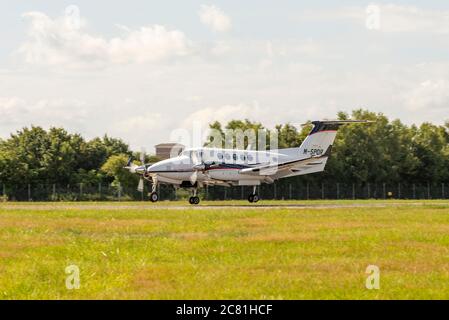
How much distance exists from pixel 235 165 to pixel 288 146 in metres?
39.4

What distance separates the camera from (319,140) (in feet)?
222

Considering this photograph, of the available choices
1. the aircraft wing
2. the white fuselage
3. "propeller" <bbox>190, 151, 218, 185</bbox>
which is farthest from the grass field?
the aircraft wing

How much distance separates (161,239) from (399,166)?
85.9 meters

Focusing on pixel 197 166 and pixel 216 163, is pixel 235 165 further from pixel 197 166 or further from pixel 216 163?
pixel 197 166

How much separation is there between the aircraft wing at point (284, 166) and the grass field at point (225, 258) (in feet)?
87.3

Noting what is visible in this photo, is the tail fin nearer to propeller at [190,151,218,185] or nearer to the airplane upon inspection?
the airplane

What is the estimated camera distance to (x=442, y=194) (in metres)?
102

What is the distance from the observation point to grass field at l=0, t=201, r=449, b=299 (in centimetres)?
1766

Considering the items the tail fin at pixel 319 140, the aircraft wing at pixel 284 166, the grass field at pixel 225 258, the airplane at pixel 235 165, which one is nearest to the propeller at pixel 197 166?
the airplane at pixel 235 165

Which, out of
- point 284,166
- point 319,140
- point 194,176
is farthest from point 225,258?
point 319,140
